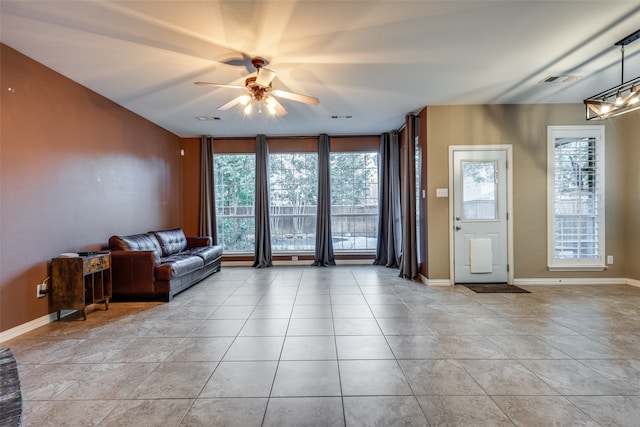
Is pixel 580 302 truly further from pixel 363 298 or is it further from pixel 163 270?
pixel 163 270

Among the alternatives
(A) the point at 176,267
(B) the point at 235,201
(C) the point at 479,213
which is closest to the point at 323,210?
(B) the point at 235,201

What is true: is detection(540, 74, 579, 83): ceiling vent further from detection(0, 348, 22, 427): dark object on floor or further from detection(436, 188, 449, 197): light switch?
detection(0, 348, 22, 427): dark object on floor

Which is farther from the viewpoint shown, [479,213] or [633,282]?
[479,213]

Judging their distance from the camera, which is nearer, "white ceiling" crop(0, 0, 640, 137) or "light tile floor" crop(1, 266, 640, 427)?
"light tile floor" crop(1, 266, 640, 427)

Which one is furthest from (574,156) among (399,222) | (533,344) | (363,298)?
(363,298)

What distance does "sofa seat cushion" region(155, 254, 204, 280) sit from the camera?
389 centimetres

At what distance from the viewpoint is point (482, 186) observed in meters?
4.64

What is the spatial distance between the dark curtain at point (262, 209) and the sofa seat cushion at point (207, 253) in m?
0.89

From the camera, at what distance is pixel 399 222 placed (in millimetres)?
6125

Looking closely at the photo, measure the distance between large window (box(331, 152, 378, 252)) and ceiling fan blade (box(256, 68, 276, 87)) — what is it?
3.73 meters

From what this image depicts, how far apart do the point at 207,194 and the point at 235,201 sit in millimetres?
633

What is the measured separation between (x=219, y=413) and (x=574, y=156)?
5.89 meters

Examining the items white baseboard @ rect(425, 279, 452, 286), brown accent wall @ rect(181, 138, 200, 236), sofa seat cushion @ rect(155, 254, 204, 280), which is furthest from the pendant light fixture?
brown accent wall @ rect(181, 138, 200, 236)

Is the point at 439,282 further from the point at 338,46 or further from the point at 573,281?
the point at 338,46
